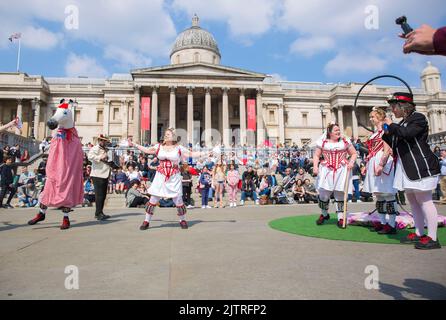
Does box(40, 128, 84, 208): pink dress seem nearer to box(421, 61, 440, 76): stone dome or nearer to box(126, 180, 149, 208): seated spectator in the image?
box(126, 180, 149, 208): seated spectator

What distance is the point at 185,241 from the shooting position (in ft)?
14.7

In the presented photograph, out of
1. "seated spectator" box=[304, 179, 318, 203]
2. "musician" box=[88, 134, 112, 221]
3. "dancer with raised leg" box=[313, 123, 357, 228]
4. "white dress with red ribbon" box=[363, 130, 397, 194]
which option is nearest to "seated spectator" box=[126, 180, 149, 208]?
"musician" box=[88, 134, 112, 221]

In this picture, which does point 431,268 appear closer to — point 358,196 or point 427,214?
point 427,214

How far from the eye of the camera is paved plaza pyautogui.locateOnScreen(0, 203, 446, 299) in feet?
7.47

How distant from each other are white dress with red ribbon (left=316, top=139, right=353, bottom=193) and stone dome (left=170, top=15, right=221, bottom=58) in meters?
48.7

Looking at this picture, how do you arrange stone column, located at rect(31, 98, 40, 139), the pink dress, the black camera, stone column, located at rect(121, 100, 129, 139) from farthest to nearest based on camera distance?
stone column, located at rect(121, 100, 129, 139), stone column, located at rect(31, 98, 40, 139), the pink dress, the black camera

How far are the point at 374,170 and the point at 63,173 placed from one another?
6.22 metres

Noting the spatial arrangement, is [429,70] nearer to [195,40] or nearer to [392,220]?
[195,40]

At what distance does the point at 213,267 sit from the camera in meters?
2.97

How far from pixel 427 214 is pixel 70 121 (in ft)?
22.4

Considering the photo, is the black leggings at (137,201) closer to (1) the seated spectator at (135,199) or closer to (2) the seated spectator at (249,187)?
(1) the seated spectator at (135,199)

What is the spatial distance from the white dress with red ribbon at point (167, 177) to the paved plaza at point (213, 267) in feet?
3.81

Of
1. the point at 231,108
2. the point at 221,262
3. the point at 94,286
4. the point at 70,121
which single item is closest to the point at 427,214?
the point at 221,262

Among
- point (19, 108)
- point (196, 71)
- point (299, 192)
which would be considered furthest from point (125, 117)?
point (299, 192)
